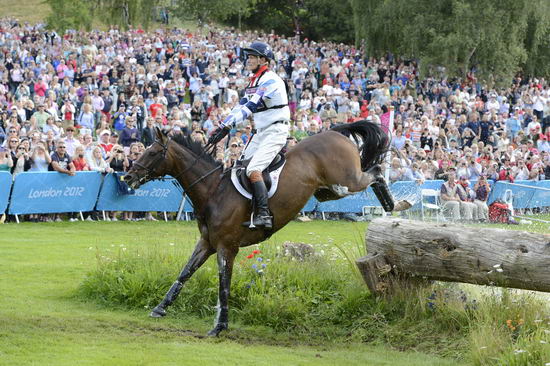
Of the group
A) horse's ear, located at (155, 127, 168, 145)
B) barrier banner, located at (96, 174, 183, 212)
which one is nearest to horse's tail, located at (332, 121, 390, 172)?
horse's ear, located at (155, 127, 168, 145)

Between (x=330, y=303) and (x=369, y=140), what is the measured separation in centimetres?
237

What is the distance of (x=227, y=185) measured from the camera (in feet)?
34.7

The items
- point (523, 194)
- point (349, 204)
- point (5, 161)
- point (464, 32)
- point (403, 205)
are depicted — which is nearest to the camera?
point (403, 205)

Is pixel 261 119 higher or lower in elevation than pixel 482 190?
higher

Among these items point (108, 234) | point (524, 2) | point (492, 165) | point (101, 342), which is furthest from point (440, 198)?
point (524, 2)

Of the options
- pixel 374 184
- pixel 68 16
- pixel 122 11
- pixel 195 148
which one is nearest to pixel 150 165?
pixel 195 148

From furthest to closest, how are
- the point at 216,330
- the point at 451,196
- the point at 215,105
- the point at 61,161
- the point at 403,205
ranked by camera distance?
the point at 215,105, the point at 451,196, the point at 61,161, the point at 403,205, the point at 216,330

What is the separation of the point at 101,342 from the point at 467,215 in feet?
45.0

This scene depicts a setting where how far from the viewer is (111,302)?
11391mm

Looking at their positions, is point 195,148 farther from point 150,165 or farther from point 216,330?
point 216,330

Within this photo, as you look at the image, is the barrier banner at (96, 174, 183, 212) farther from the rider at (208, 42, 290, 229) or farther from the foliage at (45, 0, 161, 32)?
the foliage at (45, 0, 161, 32)

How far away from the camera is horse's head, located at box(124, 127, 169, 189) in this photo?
10.6 m

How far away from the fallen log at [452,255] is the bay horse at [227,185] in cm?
93

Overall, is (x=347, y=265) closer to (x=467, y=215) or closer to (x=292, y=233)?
(x=292, y=233)
